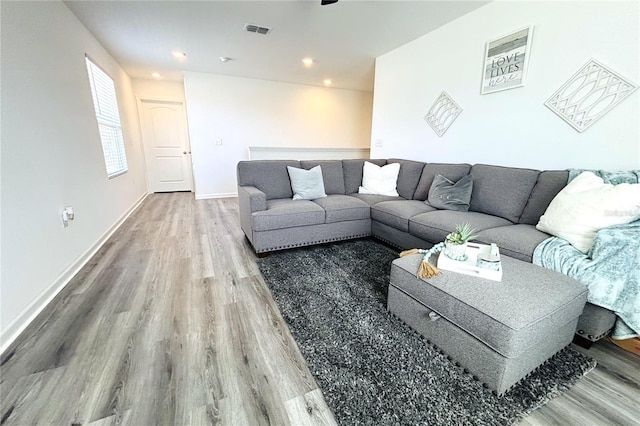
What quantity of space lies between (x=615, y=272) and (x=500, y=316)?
0.78 metres

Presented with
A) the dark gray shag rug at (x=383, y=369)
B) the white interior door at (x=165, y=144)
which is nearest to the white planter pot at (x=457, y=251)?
the dark gray shag rug at (x=383, y=369)

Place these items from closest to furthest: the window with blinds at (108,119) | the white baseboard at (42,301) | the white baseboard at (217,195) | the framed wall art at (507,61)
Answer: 1. the white baseboard at (42,301)
2. the framed wall art at (507,61)
3. the window with blinds at (108,119)
4. the white baseboard at (217,195)

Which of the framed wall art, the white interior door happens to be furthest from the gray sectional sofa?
the white interior door

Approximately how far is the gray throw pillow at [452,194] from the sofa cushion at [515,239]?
1.66ft

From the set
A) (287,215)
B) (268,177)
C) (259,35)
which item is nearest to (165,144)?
(259,35)

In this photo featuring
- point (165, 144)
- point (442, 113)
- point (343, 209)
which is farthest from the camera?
point (165, 144)

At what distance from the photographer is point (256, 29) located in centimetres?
306

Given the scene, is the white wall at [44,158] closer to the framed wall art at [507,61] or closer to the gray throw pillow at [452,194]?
the gray throw pillow at [452,194]

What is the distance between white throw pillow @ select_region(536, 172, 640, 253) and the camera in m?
1.46

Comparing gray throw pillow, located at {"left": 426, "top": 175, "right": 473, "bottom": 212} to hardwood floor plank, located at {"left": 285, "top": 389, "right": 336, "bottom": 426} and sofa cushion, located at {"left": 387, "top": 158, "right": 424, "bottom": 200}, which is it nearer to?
sofa cushion, located at {"left": 387, "top": 158, "right": 424, "bottom": 200}

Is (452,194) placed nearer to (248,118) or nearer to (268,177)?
(268,177)

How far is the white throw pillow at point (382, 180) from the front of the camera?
3240 millimetres

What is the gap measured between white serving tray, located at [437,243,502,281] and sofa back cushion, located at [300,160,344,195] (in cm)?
195

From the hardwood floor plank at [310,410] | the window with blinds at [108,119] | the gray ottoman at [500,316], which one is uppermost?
the window with blinds at [108,119]
